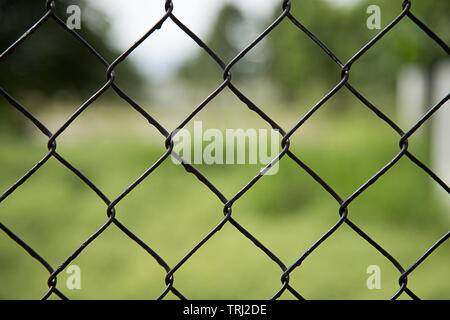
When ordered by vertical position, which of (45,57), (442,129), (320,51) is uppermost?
(320,51)

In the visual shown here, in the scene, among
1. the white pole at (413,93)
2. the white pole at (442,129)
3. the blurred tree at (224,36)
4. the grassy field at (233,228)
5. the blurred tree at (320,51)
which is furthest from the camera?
the blurred tree at (224,36)

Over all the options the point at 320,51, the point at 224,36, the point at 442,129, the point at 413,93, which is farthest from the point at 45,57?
the point at 442,129

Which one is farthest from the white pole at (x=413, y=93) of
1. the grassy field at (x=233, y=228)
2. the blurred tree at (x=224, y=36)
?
the blurred tree at (x=224, y=36)

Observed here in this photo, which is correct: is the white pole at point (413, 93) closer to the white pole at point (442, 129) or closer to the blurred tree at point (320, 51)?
the white pole at point (442, 129)

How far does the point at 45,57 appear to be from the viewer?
11320mm

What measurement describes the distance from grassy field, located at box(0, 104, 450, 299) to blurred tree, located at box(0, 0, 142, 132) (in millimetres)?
3672

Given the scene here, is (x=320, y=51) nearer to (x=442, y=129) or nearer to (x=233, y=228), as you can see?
(x=442, y=129)

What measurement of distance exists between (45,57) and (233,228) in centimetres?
938

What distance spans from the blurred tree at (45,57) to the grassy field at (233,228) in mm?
3672

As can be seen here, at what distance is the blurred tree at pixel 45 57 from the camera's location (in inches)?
372

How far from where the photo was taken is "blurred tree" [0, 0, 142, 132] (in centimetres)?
945

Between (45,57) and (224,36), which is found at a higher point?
(224,36)
